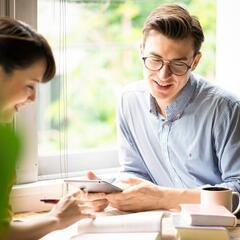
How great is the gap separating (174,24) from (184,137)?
16.1 inches

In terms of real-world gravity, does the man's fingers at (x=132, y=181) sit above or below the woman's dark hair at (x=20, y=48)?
below

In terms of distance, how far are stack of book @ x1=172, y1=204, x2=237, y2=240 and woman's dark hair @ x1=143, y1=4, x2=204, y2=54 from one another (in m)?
0.66

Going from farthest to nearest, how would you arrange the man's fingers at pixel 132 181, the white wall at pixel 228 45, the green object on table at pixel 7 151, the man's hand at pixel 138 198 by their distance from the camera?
1. the white wall at pixel 228 45
2. the man's fingers at pixel 132 181
3. the man's hand at pixel 138 198
4. the green object on table at pixel 7 151

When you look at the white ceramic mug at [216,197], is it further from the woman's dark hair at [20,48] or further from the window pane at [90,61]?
the window pane at [90,61]

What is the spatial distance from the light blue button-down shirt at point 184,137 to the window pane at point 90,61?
0.85ft

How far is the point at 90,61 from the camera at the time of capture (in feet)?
7.03

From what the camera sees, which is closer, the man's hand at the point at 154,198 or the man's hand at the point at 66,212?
the man's hand at the point at 66,212

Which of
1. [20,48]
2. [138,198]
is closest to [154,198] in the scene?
[138,198]

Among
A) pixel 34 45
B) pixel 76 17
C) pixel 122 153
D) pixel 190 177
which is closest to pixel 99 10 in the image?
pixel 76 17

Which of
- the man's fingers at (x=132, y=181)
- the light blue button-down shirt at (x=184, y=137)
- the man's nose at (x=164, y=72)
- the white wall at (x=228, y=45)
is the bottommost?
the man's fingers at (x=132, y=181)

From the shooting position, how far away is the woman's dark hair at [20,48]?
860mm

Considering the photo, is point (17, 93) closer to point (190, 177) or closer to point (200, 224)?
point (200, 224)

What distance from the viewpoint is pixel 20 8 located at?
1.73 meters

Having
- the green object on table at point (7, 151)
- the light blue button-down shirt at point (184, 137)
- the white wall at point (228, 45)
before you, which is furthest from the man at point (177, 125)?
the green object on table at point (7, 151)
